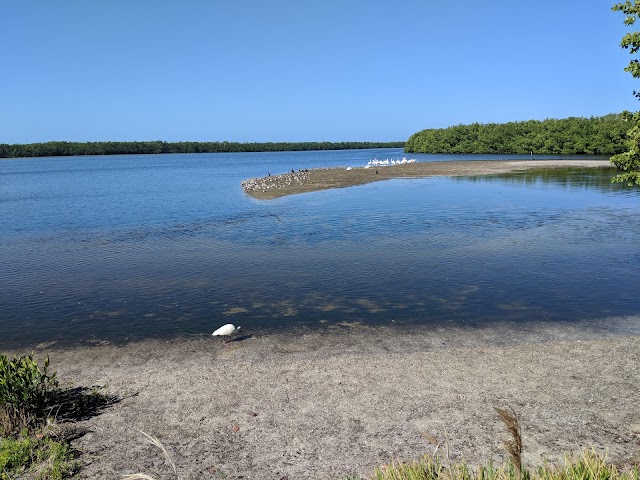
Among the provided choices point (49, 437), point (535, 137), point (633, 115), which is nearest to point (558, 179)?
point (633, 115)

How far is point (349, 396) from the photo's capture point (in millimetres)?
9219

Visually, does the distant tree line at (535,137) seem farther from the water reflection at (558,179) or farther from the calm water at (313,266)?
the calm water at (313,266)

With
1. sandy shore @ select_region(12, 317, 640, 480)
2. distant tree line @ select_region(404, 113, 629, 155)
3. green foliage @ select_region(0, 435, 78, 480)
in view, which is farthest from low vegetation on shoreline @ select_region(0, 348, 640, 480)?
distant tree line @ select_region(404, 113, 629, 155)

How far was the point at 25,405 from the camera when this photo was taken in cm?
838

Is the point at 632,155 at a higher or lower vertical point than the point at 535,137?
lower

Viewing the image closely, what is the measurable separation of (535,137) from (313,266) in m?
111

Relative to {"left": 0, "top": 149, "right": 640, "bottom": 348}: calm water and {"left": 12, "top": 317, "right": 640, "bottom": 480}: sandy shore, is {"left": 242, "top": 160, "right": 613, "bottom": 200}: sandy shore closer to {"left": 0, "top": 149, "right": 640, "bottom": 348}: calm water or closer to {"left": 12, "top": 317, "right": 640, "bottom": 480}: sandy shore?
{"left": 0, "top": 149, "right": 640, "bottom": 348}: calm water

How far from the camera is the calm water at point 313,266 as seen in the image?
14.1m

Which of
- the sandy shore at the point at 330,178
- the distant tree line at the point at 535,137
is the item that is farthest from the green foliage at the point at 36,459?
the distant tree line at the point at 535,137

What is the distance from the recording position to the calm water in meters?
14.1

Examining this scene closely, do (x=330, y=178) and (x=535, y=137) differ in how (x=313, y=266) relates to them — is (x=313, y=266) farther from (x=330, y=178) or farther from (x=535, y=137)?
(x=535, y=137)

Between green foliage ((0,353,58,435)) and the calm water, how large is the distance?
4.20 metres

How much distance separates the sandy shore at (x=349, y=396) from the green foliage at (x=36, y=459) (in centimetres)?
28

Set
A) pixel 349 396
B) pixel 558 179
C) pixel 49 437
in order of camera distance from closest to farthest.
Answer: pixel 49 437 < pixel 349 396 < pixel 558 179
